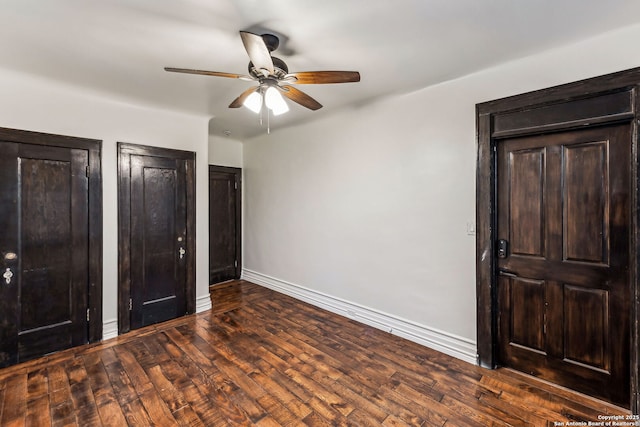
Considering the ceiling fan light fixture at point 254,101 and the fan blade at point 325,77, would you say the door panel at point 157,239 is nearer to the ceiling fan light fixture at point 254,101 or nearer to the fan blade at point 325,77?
the ceiling fan light fixture at point 254,101

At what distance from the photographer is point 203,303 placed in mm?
3871

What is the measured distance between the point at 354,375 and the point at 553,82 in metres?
2.79

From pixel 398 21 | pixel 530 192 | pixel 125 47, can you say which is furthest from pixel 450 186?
pixel 125 47

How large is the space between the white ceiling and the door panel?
1.02 m

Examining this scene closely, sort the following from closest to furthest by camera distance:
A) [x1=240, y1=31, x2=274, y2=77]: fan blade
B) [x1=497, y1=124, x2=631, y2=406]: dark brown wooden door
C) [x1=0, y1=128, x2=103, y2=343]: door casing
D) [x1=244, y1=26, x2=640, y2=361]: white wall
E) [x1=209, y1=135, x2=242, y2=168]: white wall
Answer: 1. [x1=240, y1=31, x2=274, y2=77]: fan blade
2. [x1=497, y1=124, x2=631, y2=406]: dark brown wooden door
3. [x1=244, y1=26, x2=640, y2=361]: white wall
4. [x1=0, y1=128, x2=103, y2=343]: door casing
5. [x1=209, y1=135, x2=242, y2=168]: white wall

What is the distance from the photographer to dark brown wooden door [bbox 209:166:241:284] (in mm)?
4984

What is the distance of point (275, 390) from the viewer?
2.22m

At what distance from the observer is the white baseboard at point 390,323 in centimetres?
267

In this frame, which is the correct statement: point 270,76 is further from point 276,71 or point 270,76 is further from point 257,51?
point 257,51

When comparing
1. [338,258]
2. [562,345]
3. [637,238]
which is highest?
[637,238]

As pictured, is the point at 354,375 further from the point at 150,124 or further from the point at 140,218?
the point at 150,124

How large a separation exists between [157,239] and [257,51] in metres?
2.72

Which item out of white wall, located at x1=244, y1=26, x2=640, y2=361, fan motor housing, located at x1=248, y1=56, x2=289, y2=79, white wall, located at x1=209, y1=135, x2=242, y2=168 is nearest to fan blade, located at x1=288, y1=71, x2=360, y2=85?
fan motor housing, located at x1=248, y1=56, x2=289, y2=79

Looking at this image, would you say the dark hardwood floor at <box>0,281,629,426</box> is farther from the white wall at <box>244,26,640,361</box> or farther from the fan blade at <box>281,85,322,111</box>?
the fan blade at <box>281,85,322,111</box>
